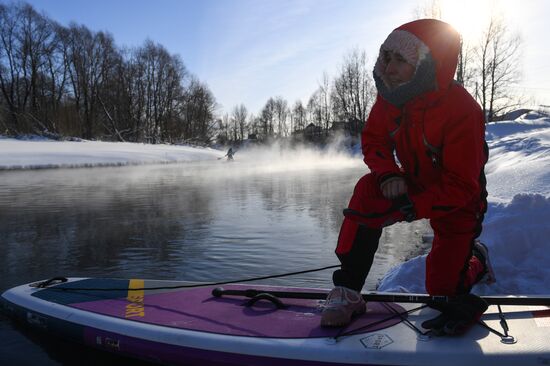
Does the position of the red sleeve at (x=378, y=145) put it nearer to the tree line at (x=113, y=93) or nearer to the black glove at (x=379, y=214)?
the black glove at (x=379, y=214)

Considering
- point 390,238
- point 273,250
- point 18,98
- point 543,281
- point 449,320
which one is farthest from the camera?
point 18,98

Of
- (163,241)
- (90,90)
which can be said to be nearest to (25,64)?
(90,90)

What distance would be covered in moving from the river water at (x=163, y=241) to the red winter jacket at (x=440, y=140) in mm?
1899

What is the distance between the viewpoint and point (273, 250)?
548 cm

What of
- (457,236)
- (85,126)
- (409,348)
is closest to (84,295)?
(409,348)

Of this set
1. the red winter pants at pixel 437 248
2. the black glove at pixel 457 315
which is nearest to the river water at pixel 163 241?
the red winter pants at pixel 437 248

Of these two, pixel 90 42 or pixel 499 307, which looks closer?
pixel 499 307

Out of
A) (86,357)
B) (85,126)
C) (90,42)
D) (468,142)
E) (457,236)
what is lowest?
(86,357)

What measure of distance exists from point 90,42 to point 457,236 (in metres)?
46.8

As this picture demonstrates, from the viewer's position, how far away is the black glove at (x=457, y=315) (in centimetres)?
213

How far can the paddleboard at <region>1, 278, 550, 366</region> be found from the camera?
2000mm

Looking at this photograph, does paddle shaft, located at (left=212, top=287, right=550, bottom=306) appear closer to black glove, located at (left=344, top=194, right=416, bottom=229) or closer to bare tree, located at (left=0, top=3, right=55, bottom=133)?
black glove, located at (left=344, top=194, right=416, bottom=229)

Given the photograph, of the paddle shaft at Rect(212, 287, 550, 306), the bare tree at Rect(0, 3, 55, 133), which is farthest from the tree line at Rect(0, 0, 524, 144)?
the paddle shaft at Rect(212, 287, 550, 306)

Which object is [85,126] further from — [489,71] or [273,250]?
[273,250]
